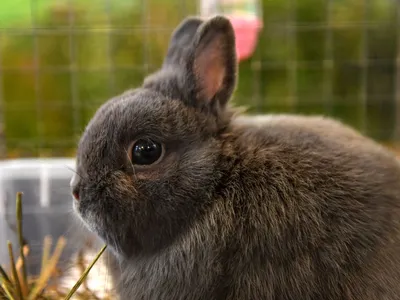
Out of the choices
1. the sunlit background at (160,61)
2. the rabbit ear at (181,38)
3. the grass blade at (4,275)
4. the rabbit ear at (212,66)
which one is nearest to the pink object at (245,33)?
the sunlit background at (160,61)

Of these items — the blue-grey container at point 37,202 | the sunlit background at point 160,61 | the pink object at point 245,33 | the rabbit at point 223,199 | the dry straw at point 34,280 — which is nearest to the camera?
the rabbit at point 223,199

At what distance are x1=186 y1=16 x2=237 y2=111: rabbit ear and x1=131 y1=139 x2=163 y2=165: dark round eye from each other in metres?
0.11

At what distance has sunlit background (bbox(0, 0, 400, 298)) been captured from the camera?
1820 mm

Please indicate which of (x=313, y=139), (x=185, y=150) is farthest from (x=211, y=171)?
(x=313, y=139)

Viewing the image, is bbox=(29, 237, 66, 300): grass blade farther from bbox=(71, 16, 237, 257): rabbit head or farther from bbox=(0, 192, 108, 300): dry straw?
bbox=(71, 16, 237, 257): rabbit head

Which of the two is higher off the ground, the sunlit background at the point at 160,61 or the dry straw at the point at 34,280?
the sunlit background at the point at 160,61

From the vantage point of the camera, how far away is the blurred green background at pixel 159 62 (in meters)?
1.82

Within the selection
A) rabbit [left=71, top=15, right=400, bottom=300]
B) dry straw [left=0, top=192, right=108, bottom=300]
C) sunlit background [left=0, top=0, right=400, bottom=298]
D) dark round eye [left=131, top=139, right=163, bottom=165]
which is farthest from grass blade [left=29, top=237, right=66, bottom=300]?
sunlit background [left=0, top=0, right=400, bottom=298]

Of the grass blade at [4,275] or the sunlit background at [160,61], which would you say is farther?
the sunlit background at [160,61]

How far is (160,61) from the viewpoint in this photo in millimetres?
1840

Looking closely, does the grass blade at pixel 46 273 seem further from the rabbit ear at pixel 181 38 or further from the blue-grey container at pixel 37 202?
the rabbit ear at pixel 181 38

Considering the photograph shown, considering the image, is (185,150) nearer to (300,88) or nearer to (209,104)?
(209,104)

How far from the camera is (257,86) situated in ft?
6.23

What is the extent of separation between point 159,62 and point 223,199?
43.3 inches
